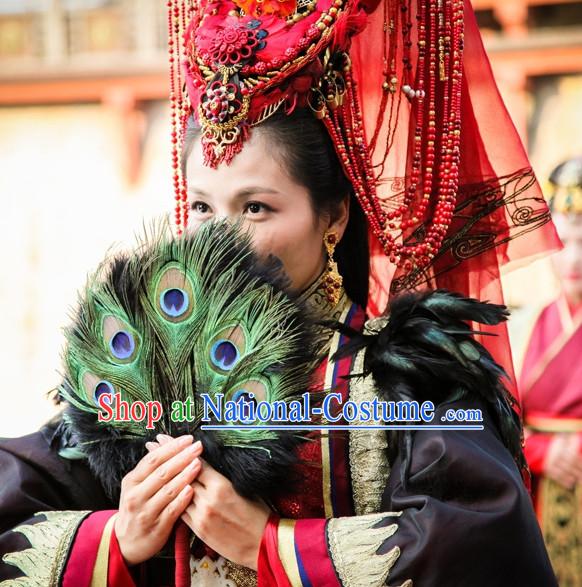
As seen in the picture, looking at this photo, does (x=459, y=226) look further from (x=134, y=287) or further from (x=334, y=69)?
(x=134, y=287)

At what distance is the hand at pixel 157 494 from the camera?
1.72 m

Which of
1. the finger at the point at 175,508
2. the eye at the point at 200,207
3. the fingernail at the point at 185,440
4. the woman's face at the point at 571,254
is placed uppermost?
the eye at the point at 200,207

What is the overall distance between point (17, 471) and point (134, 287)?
0.41m

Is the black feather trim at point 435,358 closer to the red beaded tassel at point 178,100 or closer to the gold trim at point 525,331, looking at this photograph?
the red beaded tassel at point 178,100

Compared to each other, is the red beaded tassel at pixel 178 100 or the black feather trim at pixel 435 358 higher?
the red beaded tassel at pixel 178 100

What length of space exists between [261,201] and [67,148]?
447 cm

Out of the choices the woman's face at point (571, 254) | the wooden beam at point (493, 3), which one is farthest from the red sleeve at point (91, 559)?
the wooden beam at point (493, 3)

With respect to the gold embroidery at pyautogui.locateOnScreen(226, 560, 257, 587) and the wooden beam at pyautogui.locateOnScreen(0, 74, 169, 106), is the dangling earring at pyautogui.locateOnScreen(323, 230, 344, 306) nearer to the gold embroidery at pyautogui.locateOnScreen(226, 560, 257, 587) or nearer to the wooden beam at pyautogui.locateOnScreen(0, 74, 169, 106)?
the gold embroidery at pyautogui.locateOnScreen(226, 560, 257, 587)

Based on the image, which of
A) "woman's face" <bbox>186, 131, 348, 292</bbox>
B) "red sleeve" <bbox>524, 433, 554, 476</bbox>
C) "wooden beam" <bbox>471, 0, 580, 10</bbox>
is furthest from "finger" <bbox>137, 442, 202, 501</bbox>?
"wooden beam" <bbox>471, 0, 580, 10</bbox>

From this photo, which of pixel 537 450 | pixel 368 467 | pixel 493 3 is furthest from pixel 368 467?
pixel 493 3

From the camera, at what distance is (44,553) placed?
1831mm

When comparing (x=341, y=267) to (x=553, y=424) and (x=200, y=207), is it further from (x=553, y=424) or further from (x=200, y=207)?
(x=553, y=424)

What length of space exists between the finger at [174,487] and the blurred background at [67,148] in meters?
4.21

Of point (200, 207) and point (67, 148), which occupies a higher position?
point (200, 207)
